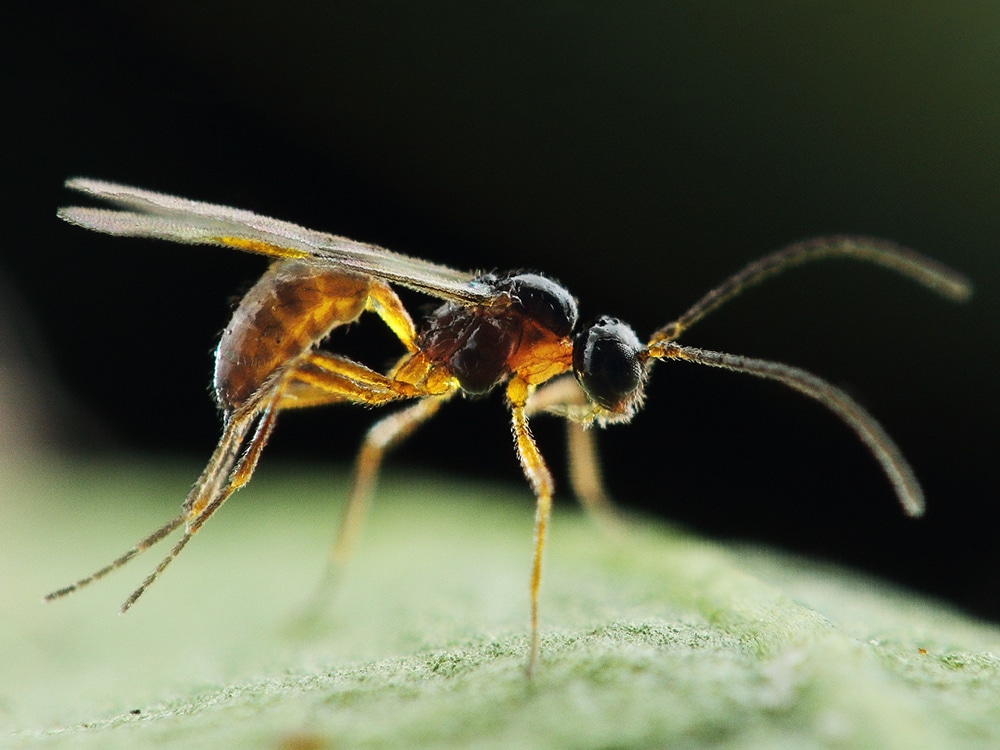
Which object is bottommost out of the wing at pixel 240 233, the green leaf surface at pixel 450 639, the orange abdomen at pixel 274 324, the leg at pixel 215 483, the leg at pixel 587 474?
the green leaf surface at pixel 450 639

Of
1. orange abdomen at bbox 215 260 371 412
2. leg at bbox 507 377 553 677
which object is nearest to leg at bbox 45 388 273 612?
orange abdomen at bbox 215 260 371 412

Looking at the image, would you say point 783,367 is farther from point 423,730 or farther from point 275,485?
point 275,485

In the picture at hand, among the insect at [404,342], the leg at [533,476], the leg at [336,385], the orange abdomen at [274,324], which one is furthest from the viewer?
the orange abdomen at [274,324]

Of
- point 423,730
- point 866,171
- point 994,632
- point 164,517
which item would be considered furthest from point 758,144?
point 423,730

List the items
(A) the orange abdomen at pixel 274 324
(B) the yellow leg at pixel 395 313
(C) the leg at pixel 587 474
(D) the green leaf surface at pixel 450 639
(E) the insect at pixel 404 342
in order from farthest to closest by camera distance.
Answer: (C) the leg at pixel 587 474 < (B) the yellow leg at pixel 395 313 < (A) the orange abdomen at pixel 274 324 < (E) the insect at pixel 404 342 < (D) the green leaf surface at pixel 450 639

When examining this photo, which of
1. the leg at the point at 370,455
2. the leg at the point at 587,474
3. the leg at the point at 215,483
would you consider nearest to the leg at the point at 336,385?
the leg at the point at 215,483

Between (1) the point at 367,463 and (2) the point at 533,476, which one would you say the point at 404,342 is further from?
(2) the point at 533,476

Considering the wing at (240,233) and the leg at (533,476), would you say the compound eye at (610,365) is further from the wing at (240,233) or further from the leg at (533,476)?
the wing at (240,233)

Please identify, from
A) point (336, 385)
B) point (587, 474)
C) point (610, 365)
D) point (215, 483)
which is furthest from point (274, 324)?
point (587, 474)
